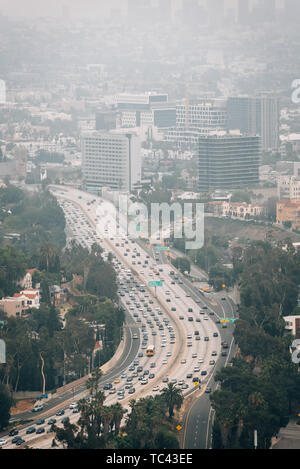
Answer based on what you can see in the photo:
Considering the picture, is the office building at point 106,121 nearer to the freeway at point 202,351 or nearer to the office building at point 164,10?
the freeway at point 202,351

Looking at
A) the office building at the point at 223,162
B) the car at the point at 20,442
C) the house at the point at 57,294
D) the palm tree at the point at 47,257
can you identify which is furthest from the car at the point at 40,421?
the office building at the point at 223,162

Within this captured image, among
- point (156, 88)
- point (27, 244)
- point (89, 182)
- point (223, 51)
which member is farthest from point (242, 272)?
point (223, 51)

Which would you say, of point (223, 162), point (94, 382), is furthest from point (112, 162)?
point (94, 382)

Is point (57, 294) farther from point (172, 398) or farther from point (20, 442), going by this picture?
point (20, 442)

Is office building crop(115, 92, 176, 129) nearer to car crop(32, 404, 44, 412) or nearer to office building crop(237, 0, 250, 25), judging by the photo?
office building crop(237, 0, 250, 25)

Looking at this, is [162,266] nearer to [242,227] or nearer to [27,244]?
[27,244]
